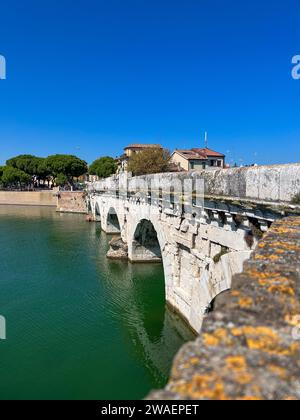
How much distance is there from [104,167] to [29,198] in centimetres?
1670

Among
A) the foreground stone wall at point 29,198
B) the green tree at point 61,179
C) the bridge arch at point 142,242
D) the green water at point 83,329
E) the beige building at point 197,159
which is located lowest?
the green water at point 83,329

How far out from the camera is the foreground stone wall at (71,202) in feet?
174

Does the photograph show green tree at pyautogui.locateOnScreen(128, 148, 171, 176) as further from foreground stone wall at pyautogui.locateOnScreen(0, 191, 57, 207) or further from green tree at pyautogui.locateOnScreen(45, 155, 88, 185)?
green tree at pyautogui.locateOnScreen(45, 155, 88, 185)

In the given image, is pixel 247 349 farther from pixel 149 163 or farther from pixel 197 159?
pixel 197 159

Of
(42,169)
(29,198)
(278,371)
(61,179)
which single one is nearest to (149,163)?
(278,371)

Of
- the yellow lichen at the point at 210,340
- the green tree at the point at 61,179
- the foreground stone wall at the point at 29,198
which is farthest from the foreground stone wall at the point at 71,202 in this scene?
the yellow lichen at the point at 210,340

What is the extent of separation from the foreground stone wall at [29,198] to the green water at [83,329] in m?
39.3

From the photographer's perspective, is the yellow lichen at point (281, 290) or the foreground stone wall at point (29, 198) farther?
the foreground stone wall at point (29, 198)

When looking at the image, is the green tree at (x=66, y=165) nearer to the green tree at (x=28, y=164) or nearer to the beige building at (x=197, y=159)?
the green tree at (x=28, y=164)

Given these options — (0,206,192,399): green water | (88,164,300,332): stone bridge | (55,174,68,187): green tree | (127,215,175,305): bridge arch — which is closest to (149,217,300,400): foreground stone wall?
(88,164,300,332): stone bridge

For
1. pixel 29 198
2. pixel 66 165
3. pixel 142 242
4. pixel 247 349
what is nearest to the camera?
pixel 247 349

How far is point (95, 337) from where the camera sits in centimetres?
1124

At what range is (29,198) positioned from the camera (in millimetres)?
61594
